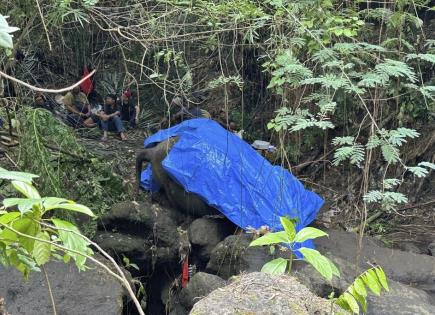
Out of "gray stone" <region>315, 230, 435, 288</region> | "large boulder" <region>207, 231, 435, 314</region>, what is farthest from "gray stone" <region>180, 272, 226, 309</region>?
"gray stone" <region>315, 230, 435, 288</region>

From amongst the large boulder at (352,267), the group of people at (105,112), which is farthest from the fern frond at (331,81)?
the group of people at (105,112)

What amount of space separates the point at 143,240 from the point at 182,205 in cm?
78

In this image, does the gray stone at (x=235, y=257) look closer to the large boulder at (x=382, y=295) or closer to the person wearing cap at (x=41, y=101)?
the large boulder at (x=382, y=295)

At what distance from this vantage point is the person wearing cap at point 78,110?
368 inches

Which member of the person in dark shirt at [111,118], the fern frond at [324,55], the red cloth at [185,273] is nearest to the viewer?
the fern frond at [324,55]

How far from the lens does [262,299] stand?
2289 mm

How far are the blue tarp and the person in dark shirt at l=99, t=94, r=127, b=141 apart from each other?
2355mm

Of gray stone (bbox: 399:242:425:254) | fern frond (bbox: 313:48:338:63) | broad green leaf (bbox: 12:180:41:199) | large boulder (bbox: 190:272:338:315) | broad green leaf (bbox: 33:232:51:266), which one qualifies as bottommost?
gray stone (bbox: 399:242:425:254)

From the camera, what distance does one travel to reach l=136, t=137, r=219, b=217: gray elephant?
24.0 feet

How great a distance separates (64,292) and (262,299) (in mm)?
3714

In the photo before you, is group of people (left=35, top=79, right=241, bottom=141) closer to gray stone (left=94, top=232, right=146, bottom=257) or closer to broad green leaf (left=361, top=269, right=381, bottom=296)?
gray stone (left=94, top=232, right=146, bottom=257)

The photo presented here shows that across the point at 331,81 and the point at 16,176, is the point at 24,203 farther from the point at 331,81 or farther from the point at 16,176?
the point at 331,81

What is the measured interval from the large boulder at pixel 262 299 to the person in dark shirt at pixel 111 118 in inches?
288

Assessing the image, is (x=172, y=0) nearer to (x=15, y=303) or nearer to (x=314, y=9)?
(x=314, y=9)
